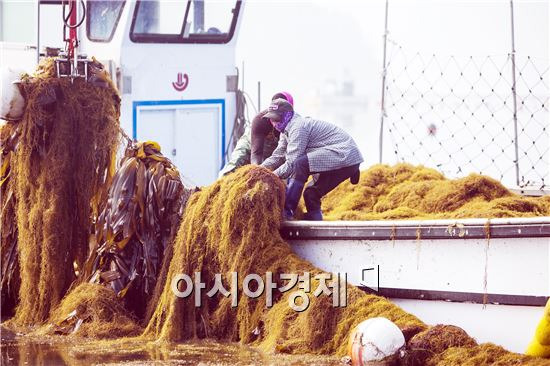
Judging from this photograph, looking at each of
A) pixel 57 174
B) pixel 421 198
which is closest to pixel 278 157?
pixel 421 198

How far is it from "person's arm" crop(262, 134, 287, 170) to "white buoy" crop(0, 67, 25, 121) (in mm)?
2156

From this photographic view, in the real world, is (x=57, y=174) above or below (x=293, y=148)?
below

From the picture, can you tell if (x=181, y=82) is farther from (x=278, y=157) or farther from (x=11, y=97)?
(x=278, y=157)

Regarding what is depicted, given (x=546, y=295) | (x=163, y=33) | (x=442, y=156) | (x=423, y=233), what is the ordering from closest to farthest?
1. (x=546, y=295)
2. (x=423, y=233)
3. (x=163, y=33)
4. (x=442, y=156)

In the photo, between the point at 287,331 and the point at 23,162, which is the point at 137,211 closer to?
the point at 23,162

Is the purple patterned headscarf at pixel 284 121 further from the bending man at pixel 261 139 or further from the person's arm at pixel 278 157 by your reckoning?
the bending man at pixel 261 139

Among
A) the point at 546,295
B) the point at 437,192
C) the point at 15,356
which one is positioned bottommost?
the point at 15,356

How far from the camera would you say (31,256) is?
9.78 metres

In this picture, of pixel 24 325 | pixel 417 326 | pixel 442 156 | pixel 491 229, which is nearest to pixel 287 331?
pixel 417 326

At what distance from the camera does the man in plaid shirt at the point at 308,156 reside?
9.30m

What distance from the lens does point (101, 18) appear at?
39.2ft

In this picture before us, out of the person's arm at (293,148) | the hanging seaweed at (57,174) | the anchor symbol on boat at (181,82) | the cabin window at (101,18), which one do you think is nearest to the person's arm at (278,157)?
the person's arm at (293,148)

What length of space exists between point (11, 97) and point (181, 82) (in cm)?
272

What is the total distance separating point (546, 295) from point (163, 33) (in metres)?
5.71
